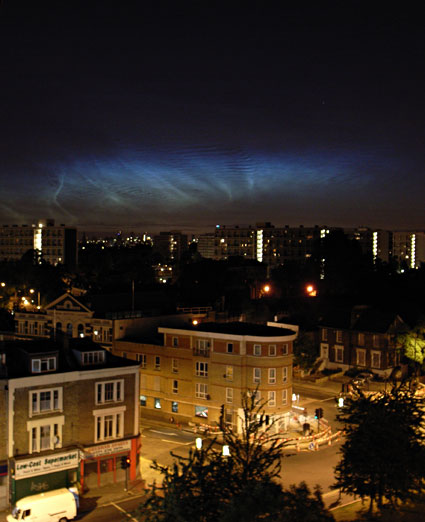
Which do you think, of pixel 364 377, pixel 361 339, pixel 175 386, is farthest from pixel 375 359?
pixel 175 386

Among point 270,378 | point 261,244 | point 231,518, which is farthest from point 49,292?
point 261,244

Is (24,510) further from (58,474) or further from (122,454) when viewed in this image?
(122,454)

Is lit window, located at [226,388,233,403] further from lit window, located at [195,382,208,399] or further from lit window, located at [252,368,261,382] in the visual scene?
lit window, located at [252,368,261,382]

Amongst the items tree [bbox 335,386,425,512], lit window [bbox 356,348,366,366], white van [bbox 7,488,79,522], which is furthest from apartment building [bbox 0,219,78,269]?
tree [bbox 335,386,425,512]

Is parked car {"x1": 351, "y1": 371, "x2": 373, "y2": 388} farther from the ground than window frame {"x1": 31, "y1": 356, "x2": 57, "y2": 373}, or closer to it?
closer to it

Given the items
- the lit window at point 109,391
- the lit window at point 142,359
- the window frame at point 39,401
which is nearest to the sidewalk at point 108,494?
the lit window at point 109,391
